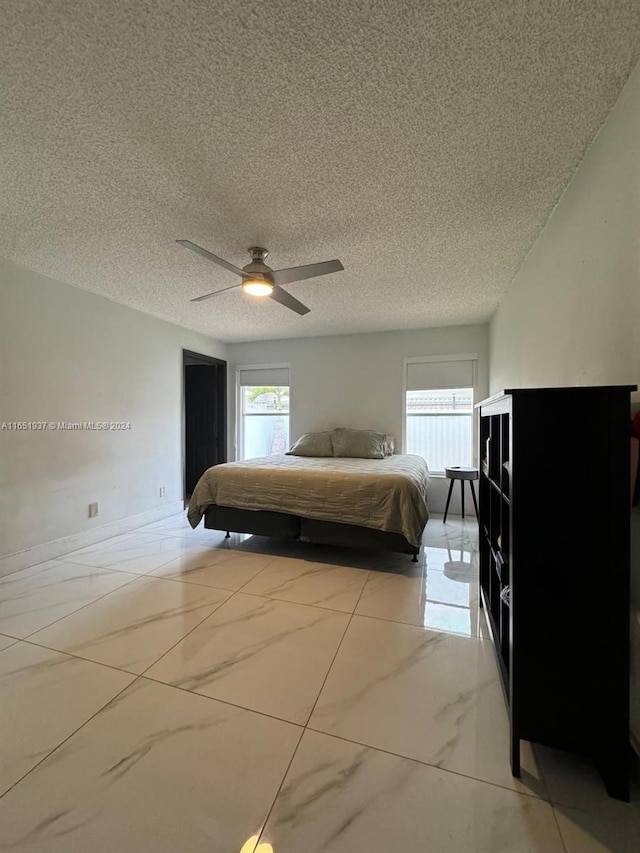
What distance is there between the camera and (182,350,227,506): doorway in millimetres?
5223

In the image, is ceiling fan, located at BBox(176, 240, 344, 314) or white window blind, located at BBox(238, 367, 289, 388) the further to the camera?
white window blind, located at BBox(238, 367, 289, 388)

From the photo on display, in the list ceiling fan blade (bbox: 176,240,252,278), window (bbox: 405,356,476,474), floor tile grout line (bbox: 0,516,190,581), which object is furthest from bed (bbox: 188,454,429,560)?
ceiling fan blade (bbox: 176,240,252,278)

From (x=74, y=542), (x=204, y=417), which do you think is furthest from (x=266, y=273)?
(x=204, y=417)

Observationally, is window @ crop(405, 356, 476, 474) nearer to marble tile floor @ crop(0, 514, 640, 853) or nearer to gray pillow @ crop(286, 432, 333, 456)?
gray pillow @ crop(286, 432, 333, 456)

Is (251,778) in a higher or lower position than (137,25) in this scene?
lower

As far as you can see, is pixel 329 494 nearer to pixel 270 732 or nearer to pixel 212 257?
pixel 270 732

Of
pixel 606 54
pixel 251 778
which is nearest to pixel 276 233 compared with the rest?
pixel 606 54

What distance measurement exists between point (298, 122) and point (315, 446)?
3211 mm

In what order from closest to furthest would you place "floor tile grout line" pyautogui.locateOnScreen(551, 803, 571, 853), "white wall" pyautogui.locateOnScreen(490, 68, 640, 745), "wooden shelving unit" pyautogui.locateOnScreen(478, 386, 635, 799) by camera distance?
"floor tile grout line" pyautogui.locateOnScreen(551, 803, 571, 853)
"wooden shelving unit" pyautogui.locateOnScreen(478, 386, 635, 799)
"white wall" pyautogui.locateOnScreen(490, 68, 640, 745)

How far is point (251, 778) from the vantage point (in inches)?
42.7

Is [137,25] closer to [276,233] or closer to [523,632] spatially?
[276,233]

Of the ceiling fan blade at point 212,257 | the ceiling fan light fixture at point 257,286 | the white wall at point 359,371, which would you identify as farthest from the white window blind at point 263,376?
the ceiling fan blade at point 212,257

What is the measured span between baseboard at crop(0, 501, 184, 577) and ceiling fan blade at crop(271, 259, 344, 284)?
2.85 metres

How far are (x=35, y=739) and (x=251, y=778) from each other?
2.69 ft
